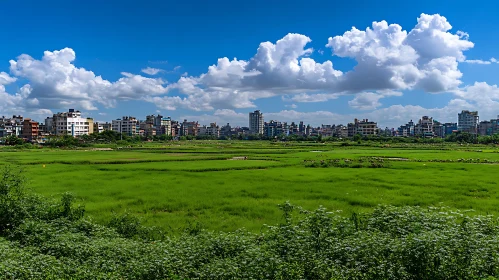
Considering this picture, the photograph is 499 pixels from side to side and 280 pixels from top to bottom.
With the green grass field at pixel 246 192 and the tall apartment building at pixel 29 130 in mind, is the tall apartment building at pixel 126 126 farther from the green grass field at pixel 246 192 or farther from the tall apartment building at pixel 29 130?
the green grass field at pixel 246 192

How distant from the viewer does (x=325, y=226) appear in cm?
1078

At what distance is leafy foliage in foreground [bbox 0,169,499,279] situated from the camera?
8.10 metres

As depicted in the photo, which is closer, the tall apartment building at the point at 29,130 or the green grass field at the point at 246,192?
the green grass field at the point at 246,192

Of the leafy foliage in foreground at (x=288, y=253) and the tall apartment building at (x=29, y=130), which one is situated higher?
the tall apartment building at (x=29, y=130)

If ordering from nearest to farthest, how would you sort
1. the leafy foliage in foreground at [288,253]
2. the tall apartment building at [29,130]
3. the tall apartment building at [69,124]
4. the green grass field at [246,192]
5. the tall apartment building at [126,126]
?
the leafy foliage in foreground at [288,253], the green grass field at [246,192], the tall apartment building at [29,130], the tall apartment building at [69,124], the tall apartment building at [126,126]

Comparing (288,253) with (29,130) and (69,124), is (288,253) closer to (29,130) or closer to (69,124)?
A: (29,130)

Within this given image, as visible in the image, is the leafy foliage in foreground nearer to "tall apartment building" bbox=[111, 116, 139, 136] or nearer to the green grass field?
the green grass field

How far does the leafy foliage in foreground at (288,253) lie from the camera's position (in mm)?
8102

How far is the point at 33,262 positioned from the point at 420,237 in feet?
32.7

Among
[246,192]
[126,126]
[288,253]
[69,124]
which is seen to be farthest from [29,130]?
[288,253]

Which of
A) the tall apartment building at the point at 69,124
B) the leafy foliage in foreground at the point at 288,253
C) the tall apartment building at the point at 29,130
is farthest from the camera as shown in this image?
the tall apartment building at the point at 69,124

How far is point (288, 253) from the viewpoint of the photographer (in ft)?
30.6

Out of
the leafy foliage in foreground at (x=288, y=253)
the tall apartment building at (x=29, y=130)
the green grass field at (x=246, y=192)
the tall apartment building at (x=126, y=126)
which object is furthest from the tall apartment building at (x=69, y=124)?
the leafy foliage in foreground at (x=288, y=253)

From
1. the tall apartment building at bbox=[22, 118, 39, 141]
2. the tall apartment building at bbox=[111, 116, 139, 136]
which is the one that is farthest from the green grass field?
the tall apartment building at bbox=[111, 116, 139, 136]
